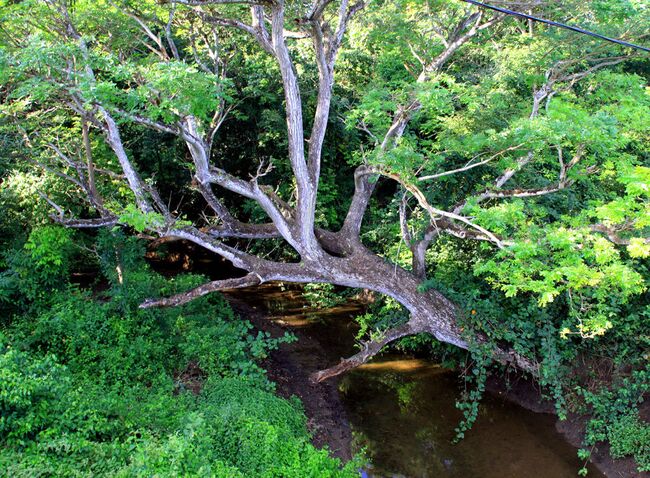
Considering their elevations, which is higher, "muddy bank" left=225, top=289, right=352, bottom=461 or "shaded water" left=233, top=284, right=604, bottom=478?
"muddy bank" left=225, top=289, right=352, bottom=461

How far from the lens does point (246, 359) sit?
8727 mm

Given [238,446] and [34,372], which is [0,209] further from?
[238,446]

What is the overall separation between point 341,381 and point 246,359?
6.66 feet

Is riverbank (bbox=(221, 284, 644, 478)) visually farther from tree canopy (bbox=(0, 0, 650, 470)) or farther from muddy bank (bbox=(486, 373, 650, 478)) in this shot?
tree canopy (bbox=(0, 0, 650, 470))

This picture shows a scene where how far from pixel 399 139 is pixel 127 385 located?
5.99 m

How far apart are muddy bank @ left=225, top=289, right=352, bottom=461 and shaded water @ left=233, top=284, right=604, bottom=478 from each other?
145mm

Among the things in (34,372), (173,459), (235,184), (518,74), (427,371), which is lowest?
(427,371)

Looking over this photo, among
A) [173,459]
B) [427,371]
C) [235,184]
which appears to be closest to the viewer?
[173,459]

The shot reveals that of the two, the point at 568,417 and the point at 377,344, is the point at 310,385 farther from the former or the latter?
the point at 568,417

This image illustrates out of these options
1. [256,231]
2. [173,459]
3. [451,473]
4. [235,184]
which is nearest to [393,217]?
[256,231]

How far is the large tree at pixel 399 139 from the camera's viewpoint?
6527 millimetres

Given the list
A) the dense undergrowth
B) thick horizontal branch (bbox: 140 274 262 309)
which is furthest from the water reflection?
thick horizontal branch (bbox: 140 274 262 309)

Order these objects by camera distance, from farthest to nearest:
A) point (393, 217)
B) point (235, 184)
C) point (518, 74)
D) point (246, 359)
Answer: point (393, 217) < point (518, 74) < point (246, 359) < point (235, 184)

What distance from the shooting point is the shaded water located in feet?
24.3
